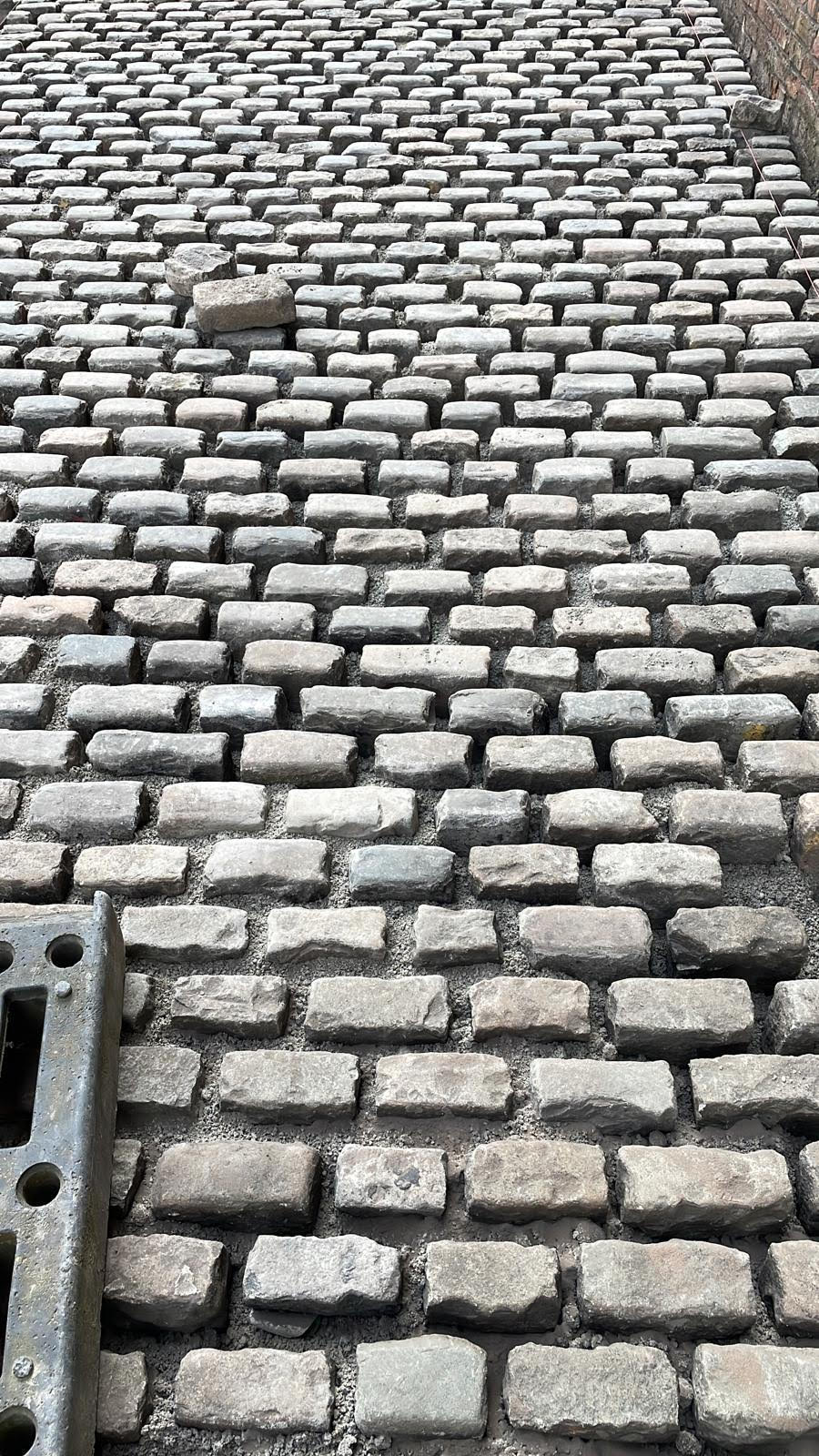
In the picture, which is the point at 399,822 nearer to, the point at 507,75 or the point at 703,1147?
the point at 703,1147

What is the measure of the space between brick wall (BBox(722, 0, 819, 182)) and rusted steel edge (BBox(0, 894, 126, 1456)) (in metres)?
3.16

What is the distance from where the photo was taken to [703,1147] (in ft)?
4.63

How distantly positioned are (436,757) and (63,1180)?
84 cm

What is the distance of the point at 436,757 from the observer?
185cm

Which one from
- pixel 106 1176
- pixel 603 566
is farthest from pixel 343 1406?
pixel 603 566

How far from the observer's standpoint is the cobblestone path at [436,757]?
1.28 meters

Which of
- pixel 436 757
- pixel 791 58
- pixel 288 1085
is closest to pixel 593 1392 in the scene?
pixel 288 1085

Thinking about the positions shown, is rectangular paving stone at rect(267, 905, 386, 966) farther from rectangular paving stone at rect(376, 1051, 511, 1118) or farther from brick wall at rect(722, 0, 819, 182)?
brick wall at rect(722, 0, 819, 182)

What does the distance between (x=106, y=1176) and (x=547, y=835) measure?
2.55ft

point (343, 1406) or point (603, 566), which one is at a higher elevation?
point (603, 566)

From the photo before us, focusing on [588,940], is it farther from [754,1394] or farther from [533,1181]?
[754,1394]

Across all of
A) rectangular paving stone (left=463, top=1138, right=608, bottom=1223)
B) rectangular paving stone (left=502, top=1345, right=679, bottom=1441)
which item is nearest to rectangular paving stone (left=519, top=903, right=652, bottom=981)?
rectangular paving stone (left=463, top=1138, right=608, bottom=1223)

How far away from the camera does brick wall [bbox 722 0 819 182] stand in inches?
136

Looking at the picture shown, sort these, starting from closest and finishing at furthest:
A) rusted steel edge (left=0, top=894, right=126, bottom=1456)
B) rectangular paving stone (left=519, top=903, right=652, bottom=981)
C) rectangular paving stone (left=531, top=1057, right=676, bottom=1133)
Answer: rusted steel edge (left=0, top=894, right=126, bottom=1456) → rectangular paving stone (left=531, top=1057, right=676, bottom=1133) → rectangular paving stone (left=519, top=903, right=652, bottom=981)
